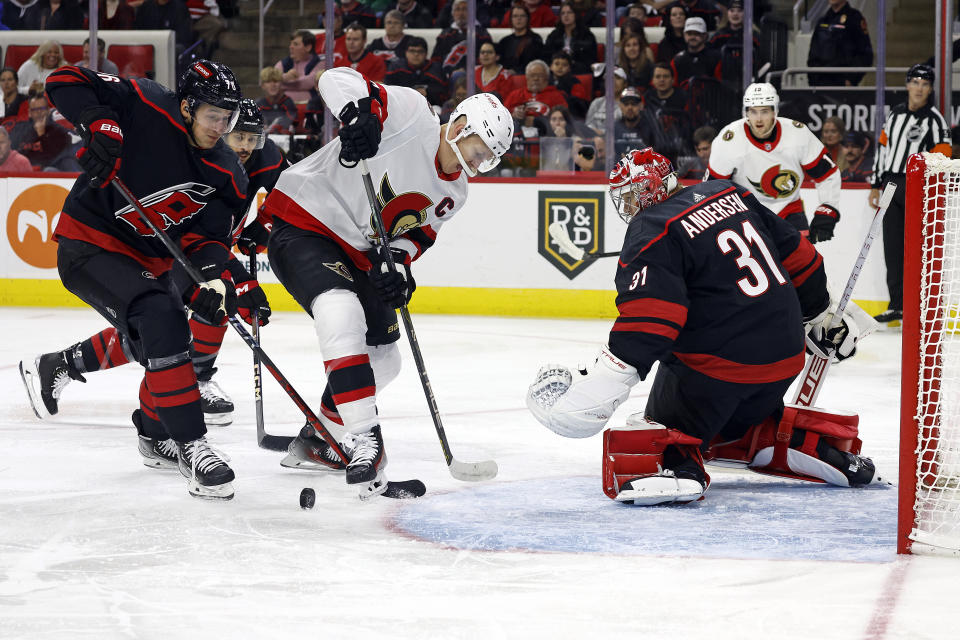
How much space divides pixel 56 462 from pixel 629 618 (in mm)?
1908

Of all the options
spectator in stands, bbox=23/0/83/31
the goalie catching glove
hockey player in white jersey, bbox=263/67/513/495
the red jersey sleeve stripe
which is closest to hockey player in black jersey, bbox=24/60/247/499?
hockey player in white jersey, bbox=263/67/513/495

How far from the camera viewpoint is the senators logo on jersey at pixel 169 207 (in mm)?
3180

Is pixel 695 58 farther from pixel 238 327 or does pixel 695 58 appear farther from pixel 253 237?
pixel 238 327

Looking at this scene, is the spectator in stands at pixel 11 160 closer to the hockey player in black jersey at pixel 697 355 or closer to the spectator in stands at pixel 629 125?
the spectator in stands at pixel 629 125

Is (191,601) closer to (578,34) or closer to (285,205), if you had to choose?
(285,205)

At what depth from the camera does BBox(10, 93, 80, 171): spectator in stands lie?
24.2 feet

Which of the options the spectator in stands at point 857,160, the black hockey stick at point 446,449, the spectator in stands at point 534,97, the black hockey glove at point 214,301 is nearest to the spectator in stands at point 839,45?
the spectator in stands at point 857,160

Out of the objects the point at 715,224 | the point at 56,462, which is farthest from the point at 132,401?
the point at 715,224

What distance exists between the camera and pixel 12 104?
24.5ft

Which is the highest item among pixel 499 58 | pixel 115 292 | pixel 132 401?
pixel 499 58

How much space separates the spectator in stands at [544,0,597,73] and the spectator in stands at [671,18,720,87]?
0.48 m

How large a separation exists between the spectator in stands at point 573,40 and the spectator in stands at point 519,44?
8 centimetres

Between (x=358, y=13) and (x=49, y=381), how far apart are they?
15.3 feet

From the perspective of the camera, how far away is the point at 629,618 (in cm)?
215
